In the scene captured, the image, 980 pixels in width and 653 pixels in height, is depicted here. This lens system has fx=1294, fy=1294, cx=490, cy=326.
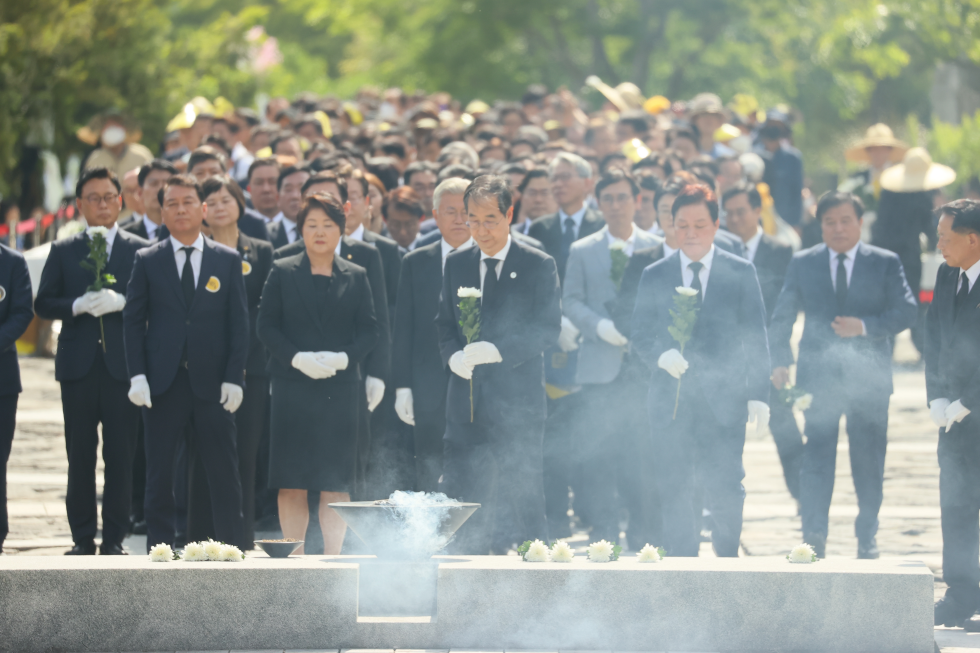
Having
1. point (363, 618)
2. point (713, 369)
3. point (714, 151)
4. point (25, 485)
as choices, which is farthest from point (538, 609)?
point (714, 151)

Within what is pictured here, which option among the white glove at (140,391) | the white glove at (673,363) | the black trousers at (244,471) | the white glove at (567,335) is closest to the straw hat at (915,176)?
the white glove at (567,335)

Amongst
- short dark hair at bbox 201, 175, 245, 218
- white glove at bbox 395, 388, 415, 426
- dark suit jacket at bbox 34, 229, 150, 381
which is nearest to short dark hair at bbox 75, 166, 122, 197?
dark suit jacket at bbox 34, 229, 150, 381

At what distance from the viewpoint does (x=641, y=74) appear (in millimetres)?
38062

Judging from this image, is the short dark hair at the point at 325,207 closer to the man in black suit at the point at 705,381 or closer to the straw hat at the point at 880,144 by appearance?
the man in black suit at the point at 705,381

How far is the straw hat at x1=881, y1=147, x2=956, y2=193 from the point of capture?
44.3 feet

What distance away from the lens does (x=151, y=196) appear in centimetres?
916

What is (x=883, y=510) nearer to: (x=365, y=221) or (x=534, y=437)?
(x=534, y=437)

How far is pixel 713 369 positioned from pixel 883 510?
2934mm

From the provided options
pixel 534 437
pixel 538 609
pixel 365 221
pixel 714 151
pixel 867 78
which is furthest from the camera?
pixel 867 78

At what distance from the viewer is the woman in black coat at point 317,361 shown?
24.5ft

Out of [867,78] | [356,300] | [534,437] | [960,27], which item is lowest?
→ [534,437]

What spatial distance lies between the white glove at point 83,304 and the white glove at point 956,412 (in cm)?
497

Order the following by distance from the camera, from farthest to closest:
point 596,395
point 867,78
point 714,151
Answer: point 867,78 → point 714,151 → point 596,395

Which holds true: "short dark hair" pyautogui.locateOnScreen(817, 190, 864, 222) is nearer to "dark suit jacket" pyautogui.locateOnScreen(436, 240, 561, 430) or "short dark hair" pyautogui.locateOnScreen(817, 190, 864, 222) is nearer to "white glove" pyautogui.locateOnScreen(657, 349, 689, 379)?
"white glove" pyautogui.locateOnScreen(657, 349, 689, 379)
